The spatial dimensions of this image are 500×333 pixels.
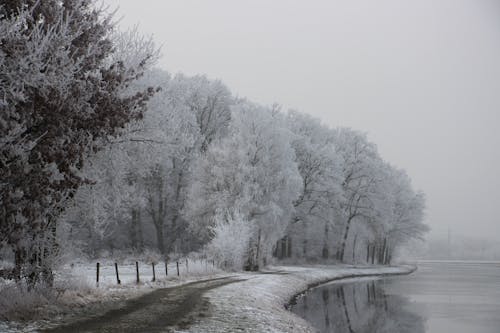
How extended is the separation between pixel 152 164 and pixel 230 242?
18805mm

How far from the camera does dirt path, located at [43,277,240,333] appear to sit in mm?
12681

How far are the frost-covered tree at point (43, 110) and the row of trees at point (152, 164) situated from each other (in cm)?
4

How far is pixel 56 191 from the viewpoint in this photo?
13609mm

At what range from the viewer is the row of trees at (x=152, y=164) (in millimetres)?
11578

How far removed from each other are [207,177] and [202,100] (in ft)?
45.7

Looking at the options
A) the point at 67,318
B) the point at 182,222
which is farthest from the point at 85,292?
the point at 182,222

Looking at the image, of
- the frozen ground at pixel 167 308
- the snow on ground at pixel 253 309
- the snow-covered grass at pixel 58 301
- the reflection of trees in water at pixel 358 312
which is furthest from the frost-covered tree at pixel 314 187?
the snow-covered grass at pixel 58 301

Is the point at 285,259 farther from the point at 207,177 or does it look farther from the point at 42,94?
the point at 42,94

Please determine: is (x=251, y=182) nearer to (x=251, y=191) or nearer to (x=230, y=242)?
(x=251, y=191)

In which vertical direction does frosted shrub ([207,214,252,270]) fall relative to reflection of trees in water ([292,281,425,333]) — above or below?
above

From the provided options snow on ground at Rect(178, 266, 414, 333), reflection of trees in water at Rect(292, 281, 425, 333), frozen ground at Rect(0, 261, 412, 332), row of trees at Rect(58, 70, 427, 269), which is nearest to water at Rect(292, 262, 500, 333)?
reflection of trees in water at Rect(292, 281, 425, 333)

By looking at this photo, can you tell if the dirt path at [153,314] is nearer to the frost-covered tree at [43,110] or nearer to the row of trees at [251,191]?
the frost-covered tree at [43,110]

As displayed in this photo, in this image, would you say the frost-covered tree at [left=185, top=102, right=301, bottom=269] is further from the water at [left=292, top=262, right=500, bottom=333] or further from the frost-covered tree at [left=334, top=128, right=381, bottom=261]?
the frost-covered tree at [left=334, top=128, right=381, bottom=261]

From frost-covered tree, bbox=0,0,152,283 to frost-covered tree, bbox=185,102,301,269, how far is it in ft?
85.4
